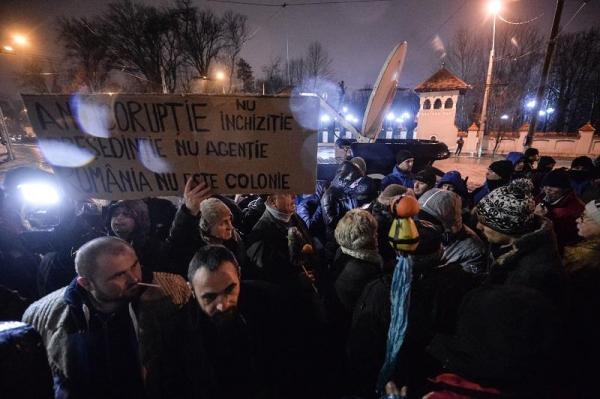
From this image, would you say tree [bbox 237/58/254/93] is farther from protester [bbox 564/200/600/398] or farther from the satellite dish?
protester [bbox 564/200/600/398]

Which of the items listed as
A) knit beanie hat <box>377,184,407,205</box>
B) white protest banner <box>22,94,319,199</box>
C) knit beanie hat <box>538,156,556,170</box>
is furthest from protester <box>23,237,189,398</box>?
knit beanie hat <box>538,156,556,170</box>

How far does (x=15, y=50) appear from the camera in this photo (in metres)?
12.8

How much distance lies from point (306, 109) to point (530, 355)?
5.31 feet

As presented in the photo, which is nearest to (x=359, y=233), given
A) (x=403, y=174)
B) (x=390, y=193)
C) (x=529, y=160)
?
(x=390, y=193)

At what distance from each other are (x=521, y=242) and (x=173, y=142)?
2.29 meters

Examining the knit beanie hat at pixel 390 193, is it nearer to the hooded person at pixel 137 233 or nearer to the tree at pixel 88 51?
the hooded person at pixel 137 233

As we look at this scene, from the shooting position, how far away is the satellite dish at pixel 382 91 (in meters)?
5.51

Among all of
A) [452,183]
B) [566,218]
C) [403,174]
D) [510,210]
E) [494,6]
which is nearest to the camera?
[510,210]

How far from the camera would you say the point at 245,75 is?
41.3m

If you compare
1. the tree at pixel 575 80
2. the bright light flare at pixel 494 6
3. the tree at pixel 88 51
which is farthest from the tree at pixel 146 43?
the tree at pixel 575 80

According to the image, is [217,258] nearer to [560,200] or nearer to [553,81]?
[560,200]

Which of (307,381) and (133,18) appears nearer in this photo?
(307,381)

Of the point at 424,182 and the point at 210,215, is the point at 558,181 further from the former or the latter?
the point at 210,215

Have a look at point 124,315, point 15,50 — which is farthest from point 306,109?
point 15,50
